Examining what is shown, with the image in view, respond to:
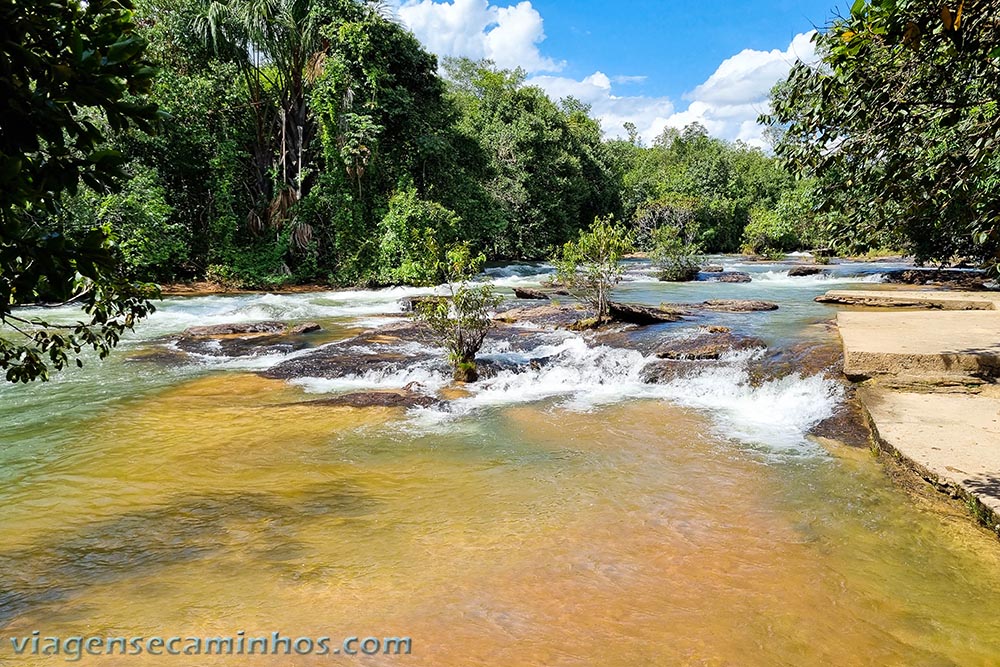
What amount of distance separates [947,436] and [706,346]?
4843mm

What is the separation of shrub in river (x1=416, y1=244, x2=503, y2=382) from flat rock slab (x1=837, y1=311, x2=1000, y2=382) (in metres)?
4.84

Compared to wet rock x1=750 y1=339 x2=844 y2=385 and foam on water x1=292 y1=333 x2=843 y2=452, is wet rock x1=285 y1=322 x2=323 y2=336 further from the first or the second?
wet rock x1=750 y1=339 x2=844 y2=385

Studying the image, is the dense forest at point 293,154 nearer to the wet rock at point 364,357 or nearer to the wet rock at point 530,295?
the wet rock at point 530,295

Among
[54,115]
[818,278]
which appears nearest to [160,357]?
[54,115]

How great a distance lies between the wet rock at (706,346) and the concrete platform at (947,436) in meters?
3.03

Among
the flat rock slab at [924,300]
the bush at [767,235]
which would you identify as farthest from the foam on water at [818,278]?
the bush at [767,235]

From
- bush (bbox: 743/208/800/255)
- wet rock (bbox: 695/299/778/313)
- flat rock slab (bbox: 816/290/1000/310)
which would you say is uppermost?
bush (bbox: 743/208/800/255)

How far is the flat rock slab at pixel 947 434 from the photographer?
170 inches

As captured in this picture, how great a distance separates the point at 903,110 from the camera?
402 centimetres

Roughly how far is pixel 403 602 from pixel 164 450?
13.0 feet

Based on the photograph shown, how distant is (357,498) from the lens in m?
5.02

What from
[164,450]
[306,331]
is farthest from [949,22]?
[306,331]

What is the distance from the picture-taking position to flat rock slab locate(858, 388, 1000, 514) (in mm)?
4320

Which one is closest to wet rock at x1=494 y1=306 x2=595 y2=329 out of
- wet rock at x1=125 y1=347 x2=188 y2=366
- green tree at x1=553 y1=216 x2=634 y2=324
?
green tree at x1=553 y1=216 x2=634 y2=324
